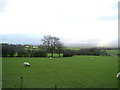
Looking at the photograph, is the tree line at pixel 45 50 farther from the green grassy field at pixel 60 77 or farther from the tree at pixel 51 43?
the green grassy field at pixel 60 77

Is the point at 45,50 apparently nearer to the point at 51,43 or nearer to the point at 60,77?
the point at 51,43

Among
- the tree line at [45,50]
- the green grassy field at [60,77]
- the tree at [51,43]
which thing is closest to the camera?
the green grassy field at [60,77]

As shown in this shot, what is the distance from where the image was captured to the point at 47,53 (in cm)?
4828

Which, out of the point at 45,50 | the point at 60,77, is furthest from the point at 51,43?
the point at 60,77

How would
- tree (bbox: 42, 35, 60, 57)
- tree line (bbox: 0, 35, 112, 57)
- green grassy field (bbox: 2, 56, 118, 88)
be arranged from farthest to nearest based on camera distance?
1. tree (bbox: 42, 35, 60, 57)
2. tree line (bbox: 0, 35, 112, 57)
3. green grassy field (bbox: 2, 56, 118, 88)

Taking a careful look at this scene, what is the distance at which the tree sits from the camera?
5033cm

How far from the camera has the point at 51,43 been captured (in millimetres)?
50656

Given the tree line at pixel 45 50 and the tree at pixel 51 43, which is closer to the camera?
the tree line at pixel 45 50

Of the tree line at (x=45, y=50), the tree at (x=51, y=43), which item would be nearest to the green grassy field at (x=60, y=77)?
the tree line at (x=45, y=50)

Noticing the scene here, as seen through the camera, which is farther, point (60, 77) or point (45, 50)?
point (45, 50)

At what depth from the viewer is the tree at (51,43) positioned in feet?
165

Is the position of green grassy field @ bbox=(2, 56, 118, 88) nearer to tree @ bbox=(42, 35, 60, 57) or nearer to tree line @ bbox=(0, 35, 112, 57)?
tree line @ bbox=(0, 35, 112, 57)

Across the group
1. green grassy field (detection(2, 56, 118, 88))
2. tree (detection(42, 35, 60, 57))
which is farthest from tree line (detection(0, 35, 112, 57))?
green grassy field (detection(2, 56, 118, 88))

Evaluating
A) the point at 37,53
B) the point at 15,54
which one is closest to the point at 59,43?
the point at 37,53
